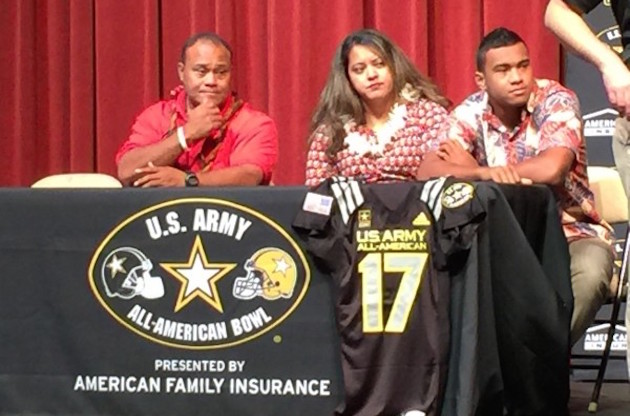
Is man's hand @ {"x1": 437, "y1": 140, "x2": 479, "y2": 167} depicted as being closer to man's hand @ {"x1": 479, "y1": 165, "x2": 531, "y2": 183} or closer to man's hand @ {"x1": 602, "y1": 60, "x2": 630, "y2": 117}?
man's hand @ {"x1": 479, "y1": 165, "x2": 531, "y2": 183}

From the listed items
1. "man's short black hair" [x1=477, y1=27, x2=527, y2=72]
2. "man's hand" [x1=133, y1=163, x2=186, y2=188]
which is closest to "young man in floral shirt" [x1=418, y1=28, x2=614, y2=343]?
"man's short black hair" [x1=477, y1=27, x2=527, y2=72]

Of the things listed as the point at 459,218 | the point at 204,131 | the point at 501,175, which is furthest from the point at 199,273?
the point at 204,131

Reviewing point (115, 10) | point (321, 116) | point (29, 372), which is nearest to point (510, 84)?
point (321, 116)

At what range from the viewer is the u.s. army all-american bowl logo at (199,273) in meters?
2.85

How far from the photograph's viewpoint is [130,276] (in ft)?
9.66

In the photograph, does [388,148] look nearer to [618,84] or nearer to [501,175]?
[501,175]

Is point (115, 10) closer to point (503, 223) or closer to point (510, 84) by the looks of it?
point (510, 84)

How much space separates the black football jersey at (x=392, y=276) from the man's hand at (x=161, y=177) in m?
0.81

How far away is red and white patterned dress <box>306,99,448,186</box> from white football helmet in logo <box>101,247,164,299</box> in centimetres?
88

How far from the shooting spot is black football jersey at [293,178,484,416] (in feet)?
8.85

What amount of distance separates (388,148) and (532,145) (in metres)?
0.48

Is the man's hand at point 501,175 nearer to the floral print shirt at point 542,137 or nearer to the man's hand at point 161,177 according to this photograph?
the floral print shirt at point 542,137

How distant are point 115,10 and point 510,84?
95.9 inches

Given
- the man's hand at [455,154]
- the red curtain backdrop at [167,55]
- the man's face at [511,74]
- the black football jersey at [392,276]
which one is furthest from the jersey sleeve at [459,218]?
the red curtain backdrop at [167,55]
